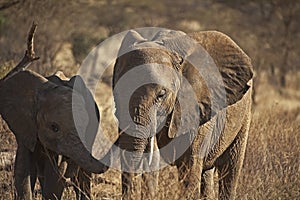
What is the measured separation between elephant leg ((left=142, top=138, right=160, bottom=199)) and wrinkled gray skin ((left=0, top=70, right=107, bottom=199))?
263mm

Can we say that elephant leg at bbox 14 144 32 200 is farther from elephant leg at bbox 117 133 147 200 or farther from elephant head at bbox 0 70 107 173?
elephant leg at bbox 117 133 147 200

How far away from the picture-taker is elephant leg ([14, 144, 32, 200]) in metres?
5.30

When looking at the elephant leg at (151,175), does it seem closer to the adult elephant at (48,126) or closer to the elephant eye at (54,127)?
the adult elephant at (48,126)

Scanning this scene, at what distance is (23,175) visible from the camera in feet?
17.4

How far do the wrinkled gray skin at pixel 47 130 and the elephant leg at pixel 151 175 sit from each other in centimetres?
26

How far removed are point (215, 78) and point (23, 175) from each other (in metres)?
1.36

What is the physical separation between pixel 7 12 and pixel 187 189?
8633 millimetres

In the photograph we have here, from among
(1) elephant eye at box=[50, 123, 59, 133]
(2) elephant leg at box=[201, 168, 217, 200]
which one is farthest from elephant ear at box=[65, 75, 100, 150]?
(2) elephant leg at box=[201, 168, 217, 200]

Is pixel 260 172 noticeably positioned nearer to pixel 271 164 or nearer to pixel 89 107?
pixel 271 164

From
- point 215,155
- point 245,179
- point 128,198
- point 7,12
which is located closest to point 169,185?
point 128,198

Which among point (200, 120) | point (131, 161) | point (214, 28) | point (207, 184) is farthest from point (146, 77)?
point (214, 28)

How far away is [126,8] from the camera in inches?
845

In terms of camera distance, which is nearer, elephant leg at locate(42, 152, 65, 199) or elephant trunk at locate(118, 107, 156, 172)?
elephant trunk at locate(118, 107, 156, 172)

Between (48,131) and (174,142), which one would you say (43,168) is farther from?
(174,142)
